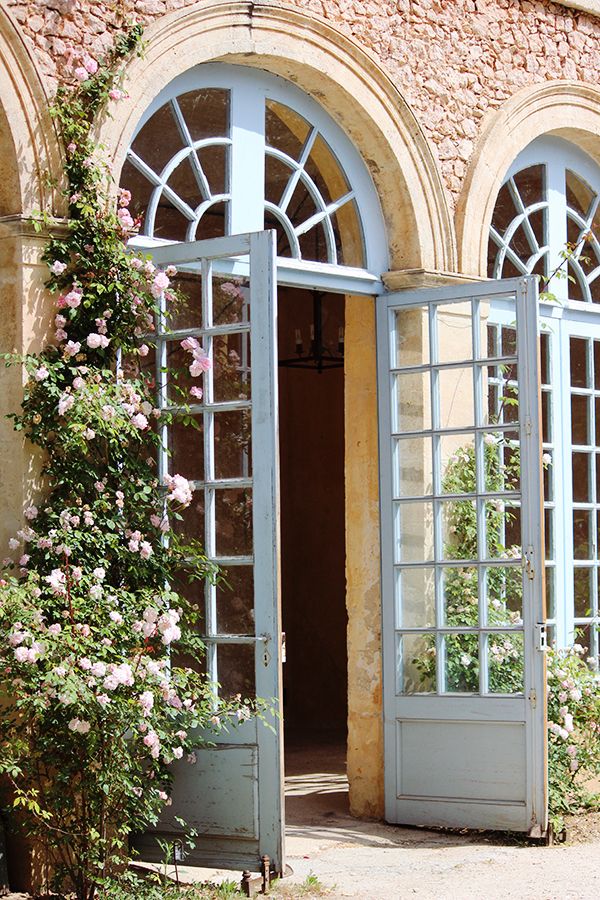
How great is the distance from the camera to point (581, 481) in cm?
820

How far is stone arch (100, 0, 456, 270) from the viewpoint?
20.3 ft

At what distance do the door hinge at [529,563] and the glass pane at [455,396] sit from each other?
78 centimetres

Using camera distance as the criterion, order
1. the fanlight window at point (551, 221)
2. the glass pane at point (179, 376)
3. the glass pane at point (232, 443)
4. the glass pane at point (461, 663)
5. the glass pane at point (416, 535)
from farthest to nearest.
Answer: the fanlight window at point (551, 221)
the glass pane at point (416, 535)
the glass pane at point (461, 663)
the glass pane at point (179, 376)
the glass pane at point (232, 443)

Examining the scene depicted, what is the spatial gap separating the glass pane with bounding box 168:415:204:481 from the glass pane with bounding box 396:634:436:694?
62.1 inches

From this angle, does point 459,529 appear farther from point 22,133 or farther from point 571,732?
point 22,133

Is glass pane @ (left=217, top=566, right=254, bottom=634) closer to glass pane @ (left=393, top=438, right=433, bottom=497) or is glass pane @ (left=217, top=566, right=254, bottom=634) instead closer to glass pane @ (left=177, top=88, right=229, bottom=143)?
glass pane @ (left=393, top=438, right=433, bottom=497)

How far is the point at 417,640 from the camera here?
7.00 m

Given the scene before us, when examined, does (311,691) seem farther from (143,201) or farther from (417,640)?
(143,201)

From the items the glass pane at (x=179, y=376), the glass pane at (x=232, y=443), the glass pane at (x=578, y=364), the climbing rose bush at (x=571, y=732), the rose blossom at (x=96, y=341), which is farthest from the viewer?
the glass pane at (x=578, y=364)

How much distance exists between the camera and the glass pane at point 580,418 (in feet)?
27.1

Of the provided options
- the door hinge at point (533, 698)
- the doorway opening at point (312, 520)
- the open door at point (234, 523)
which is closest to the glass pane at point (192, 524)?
the open door at point (234, 523)

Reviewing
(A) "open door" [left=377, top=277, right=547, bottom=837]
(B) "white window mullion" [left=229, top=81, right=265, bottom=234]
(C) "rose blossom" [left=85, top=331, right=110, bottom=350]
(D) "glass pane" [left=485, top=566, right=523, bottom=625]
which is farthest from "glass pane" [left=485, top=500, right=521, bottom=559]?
(C) "rose blossom" [left=85, top=331, right=110, bottom=350]

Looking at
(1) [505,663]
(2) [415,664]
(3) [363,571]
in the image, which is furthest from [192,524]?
(1) [505,663]

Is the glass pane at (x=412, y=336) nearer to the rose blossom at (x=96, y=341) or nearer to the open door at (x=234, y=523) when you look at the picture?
the open door at (x=234, y=523)
